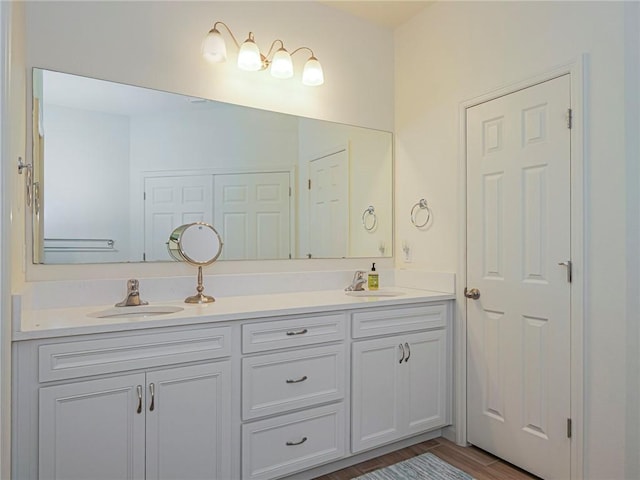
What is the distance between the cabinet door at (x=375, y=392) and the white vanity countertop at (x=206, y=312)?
233 mm

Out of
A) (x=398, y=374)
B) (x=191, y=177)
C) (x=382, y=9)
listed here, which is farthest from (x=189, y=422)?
(x=382, y=9)

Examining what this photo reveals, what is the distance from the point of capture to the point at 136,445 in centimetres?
152

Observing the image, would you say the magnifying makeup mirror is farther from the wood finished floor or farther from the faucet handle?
the wood finished floor

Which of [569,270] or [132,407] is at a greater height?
[569,270]

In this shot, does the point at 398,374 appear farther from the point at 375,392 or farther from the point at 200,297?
the point at 200,297

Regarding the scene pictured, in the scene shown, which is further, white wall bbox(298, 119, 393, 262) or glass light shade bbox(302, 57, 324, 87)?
white wall bbox(298, 119, 393, 262)

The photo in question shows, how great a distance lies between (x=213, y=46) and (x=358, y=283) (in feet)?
5.05

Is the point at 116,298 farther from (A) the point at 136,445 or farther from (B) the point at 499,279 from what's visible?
(B) the point at 499,279

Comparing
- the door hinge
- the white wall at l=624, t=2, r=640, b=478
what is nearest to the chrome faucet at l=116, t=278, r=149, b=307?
the door hinge

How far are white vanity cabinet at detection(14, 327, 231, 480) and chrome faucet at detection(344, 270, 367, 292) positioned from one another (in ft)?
3.32

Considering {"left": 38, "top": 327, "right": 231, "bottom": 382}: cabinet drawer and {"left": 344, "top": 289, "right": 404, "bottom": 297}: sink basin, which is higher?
{"left": 344, "top": 289, "right": 404, "bottom": 297}: sink basin

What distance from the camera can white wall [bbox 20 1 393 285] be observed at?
73.0 inches

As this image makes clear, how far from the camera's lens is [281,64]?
91.2 inches

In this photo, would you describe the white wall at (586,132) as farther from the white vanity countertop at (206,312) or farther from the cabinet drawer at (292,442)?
the cabinet drawer at (292,442)
